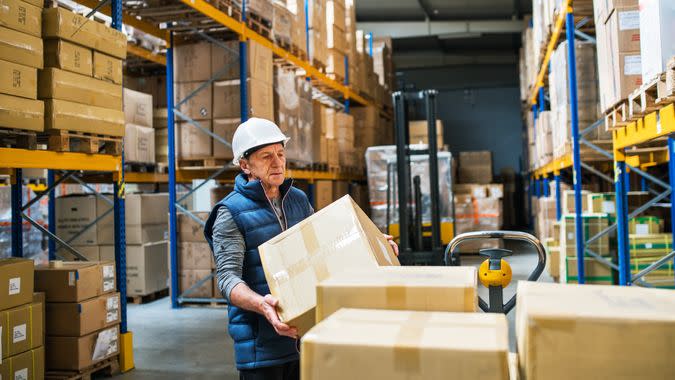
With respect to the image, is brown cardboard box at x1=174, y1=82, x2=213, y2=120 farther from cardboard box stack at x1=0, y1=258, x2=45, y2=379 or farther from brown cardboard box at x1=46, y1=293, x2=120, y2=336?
cardboard box stack at x1=0, y1=258, x2=45, y2=379

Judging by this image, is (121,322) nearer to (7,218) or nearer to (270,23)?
(7,218)

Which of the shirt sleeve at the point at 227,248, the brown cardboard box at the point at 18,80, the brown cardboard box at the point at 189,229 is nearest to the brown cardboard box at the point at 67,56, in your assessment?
the brown cardboard box at the point at 18,80

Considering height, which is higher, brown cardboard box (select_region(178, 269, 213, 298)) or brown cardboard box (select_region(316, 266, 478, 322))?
brown cardboard box (select_region(316, 266, 478, 322))

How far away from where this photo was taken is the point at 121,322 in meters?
5.17

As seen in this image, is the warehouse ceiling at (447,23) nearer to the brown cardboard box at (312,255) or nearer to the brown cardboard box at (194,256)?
the brown cardboard box at (194,256)

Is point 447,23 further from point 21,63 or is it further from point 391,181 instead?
point 21,63

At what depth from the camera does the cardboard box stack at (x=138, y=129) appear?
8398mm

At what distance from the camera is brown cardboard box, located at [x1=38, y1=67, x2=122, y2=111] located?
4281 mm

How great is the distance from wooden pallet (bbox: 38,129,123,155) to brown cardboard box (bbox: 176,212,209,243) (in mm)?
2629

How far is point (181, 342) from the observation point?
6.03 metres

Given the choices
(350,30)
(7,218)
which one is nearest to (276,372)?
(7,218)

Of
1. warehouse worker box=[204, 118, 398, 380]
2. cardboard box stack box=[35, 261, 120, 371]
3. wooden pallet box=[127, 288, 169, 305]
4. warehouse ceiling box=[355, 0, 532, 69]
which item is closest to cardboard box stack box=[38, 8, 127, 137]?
cardboard box stack box=[35, 261, 120, 371]

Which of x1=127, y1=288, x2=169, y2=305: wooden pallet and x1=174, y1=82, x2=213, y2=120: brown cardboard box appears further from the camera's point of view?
x1=127, y1=288, x2=169, y2=305: wooden pallet

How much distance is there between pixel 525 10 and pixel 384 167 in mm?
8275
